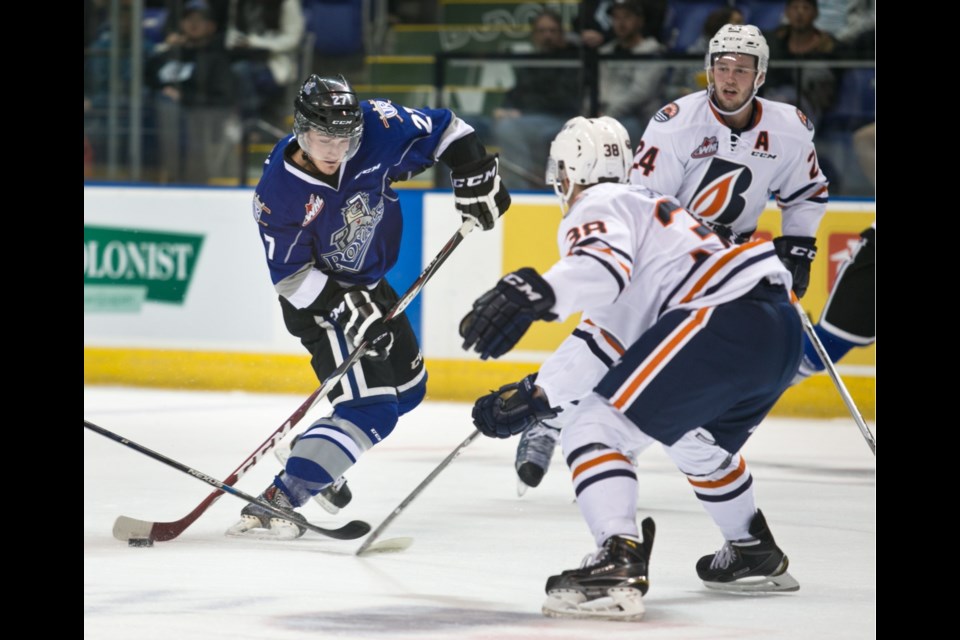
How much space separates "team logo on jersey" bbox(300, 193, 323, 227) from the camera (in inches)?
139

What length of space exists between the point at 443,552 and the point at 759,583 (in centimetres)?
72

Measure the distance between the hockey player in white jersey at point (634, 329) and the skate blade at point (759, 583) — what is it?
0.35 meters

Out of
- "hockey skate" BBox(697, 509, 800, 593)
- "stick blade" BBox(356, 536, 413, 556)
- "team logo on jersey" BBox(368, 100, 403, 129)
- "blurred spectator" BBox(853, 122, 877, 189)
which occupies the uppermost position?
"team logo on jersey" BBox(368, 100, 403, 129)

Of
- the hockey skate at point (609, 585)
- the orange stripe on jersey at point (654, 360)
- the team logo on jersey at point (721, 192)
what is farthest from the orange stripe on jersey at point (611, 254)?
the team logo on jersey at point (721, 192)

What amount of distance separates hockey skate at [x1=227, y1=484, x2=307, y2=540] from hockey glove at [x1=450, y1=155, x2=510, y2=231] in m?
0.84

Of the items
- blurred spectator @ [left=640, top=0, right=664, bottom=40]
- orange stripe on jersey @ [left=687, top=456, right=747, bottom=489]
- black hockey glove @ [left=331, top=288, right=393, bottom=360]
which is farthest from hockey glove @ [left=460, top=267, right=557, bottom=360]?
blurred spectator @ [left=640, top=0, right=664, bottom=40]

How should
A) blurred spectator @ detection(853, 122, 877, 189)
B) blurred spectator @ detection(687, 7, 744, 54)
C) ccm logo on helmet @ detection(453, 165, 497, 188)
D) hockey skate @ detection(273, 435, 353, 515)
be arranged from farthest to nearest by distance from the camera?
blurred spectator @ detection(687, 7, 744, 54)
blurred spectator @ detection(853, 122, 877, 189)
hockey skate @ detection(273, 435, 353, 515)
ccm logo on helmet @ detection(453, 165, 497, 188)

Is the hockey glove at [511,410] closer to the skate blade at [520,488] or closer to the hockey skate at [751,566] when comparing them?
the hockey skate at [751,566]

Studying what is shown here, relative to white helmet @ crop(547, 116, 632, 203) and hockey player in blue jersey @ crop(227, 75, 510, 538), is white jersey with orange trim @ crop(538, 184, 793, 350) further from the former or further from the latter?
hockey player in blue jersey @ crop(227, 75, 510, 538)

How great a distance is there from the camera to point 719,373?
2668 mm

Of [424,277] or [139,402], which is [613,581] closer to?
[424,277]

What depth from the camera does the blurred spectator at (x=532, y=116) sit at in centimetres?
621

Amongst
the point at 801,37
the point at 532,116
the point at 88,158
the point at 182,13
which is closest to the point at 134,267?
the point at 88,158
